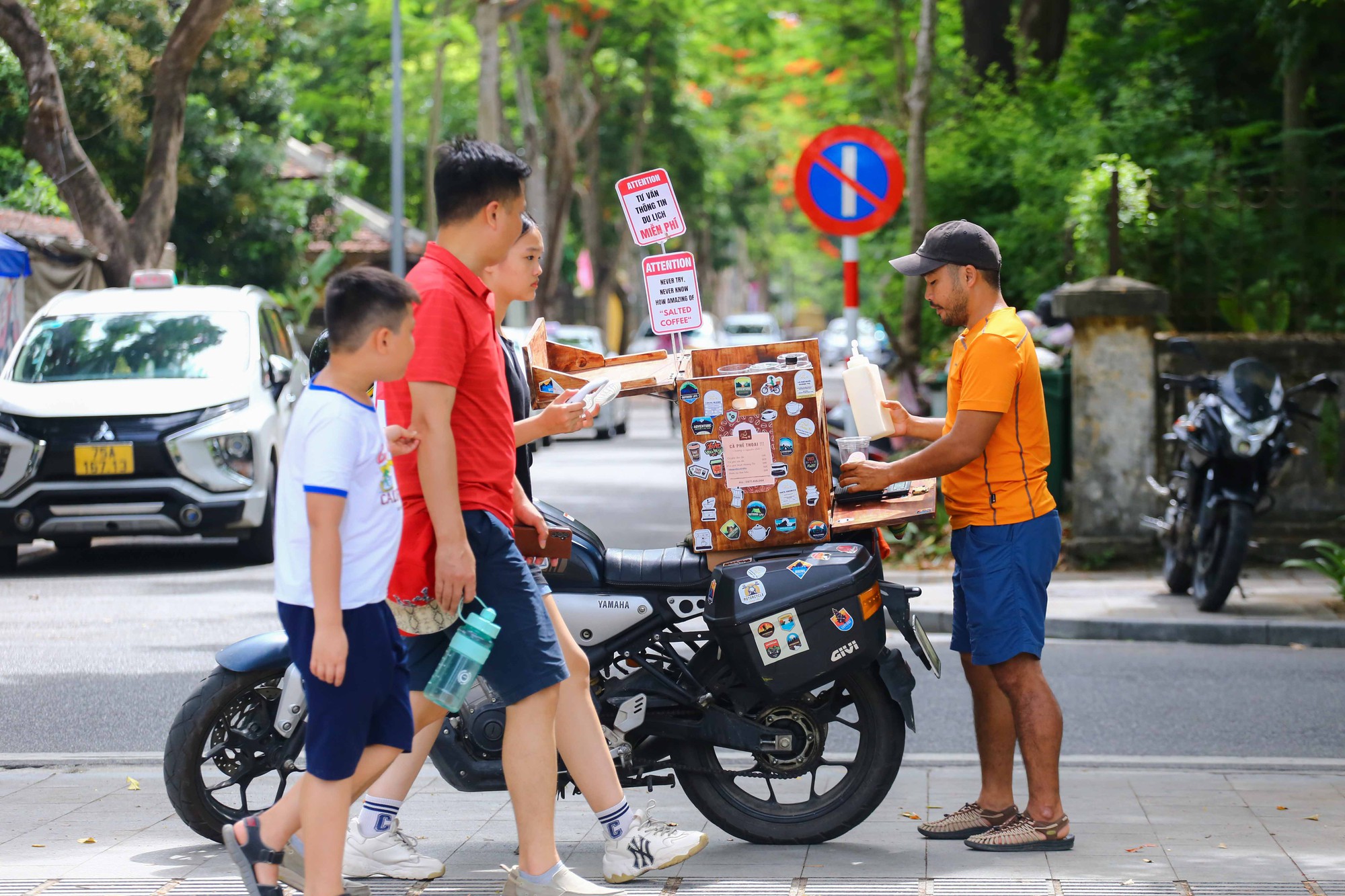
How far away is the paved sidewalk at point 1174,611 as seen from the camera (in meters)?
8.72

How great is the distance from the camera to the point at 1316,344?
35.9 feet

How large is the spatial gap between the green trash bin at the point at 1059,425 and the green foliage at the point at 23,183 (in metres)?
12.9

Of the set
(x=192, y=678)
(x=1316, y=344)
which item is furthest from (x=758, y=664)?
(x=1316, y=344)

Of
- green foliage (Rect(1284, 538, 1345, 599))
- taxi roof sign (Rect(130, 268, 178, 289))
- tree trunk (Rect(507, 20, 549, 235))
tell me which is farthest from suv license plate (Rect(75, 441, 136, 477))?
tree trunk (Rect(507, 20, 549, 235))

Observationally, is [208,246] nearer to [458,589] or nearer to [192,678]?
[192,678]

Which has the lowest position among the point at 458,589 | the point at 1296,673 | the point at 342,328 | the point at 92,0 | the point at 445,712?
the point at 1296,673

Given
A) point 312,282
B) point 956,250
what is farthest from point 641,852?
point 312,282

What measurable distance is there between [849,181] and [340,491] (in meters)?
8.13

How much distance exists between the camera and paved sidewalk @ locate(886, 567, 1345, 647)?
8719mm

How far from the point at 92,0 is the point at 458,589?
16.7m

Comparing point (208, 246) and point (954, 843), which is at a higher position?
point (208, 246)

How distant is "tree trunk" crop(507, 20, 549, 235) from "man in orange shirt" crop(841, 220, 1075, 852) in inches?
979

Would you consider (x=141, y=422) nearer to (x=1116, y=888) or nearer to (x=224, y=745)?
(x=224, y=745)

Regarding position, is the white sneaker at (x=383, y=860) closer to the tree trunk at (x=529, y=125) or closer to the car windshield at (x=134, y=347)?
the car windshield at (x=134, y=347)
